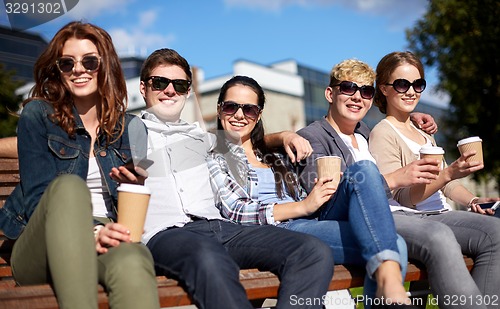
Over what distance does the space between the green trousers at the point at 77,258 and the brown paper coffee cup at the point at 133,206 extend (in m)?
0.11

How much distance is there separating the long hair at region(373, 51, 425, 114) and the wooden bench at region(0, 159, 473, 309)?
1410 millimetres

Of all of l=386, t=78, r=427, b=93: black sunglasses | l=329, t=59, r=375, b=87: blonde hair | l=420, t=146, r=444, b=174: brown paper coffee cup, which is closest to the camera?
l=420, t=146, r=444, b=174: brown paper coffee cup

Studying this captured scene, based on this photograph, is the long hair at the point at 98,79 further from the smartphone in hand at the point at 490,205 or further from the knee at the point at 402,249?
the smartphone in hand at the point at 490,205

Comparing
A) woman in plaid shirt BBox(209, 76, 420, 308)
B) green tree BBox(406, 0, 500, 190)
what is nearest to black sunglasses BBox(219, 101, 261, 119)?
woman in plaid shirt BBox(209, 76, 420, 308)

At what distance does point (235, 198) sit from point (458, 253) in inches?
48.2

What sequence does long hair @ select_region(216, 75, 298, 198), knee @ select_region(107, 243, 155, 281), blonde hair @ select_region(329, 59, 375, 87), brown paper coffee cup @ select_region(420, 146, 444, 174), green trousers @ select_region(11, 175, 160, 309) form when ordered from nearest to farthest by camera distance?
green trousers @ select_region(11, 175, 160, 309) → knee @ select_region(107, 243, 155, 281) → brown paper coffee cup @ select_region(420, 146, 444, 174) → long hair @ select_region(216, 75, 298, 198) → blonde hair @ select_region(329, 59, 375, 87)

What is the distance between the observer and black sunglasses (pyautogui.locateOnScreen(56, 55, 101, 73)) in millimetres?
3059

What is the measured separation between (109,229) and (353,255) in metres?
1.28

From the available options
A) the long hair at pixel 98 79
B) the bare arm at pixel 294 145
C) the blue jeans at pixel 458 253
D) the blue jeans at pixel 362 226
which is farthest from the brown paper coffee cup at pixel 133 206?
the blue jeans at pixel 458 253

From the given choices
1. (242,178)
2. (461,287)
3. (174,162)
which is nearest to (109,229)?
(174,162)

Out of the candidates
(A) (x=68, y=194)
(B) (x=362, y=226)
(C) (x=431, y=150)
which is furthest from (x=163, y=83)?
(C) (x=431, y=150)

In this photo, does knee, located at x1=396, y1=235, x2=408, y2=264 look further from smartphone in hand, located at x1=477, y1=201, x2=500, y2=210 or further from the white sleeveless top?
the white sleeveless top

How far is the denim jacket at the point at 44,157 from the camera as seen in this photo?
2770 mm

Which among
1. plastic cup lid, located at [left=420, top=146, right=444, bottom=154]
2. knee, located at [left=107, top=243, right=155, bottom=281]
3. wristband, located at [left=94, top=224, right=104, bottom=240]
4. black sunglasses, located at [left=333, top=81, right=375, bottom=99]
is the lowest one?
knee, located at [left=107, top=243, right=155, bottom=281]
